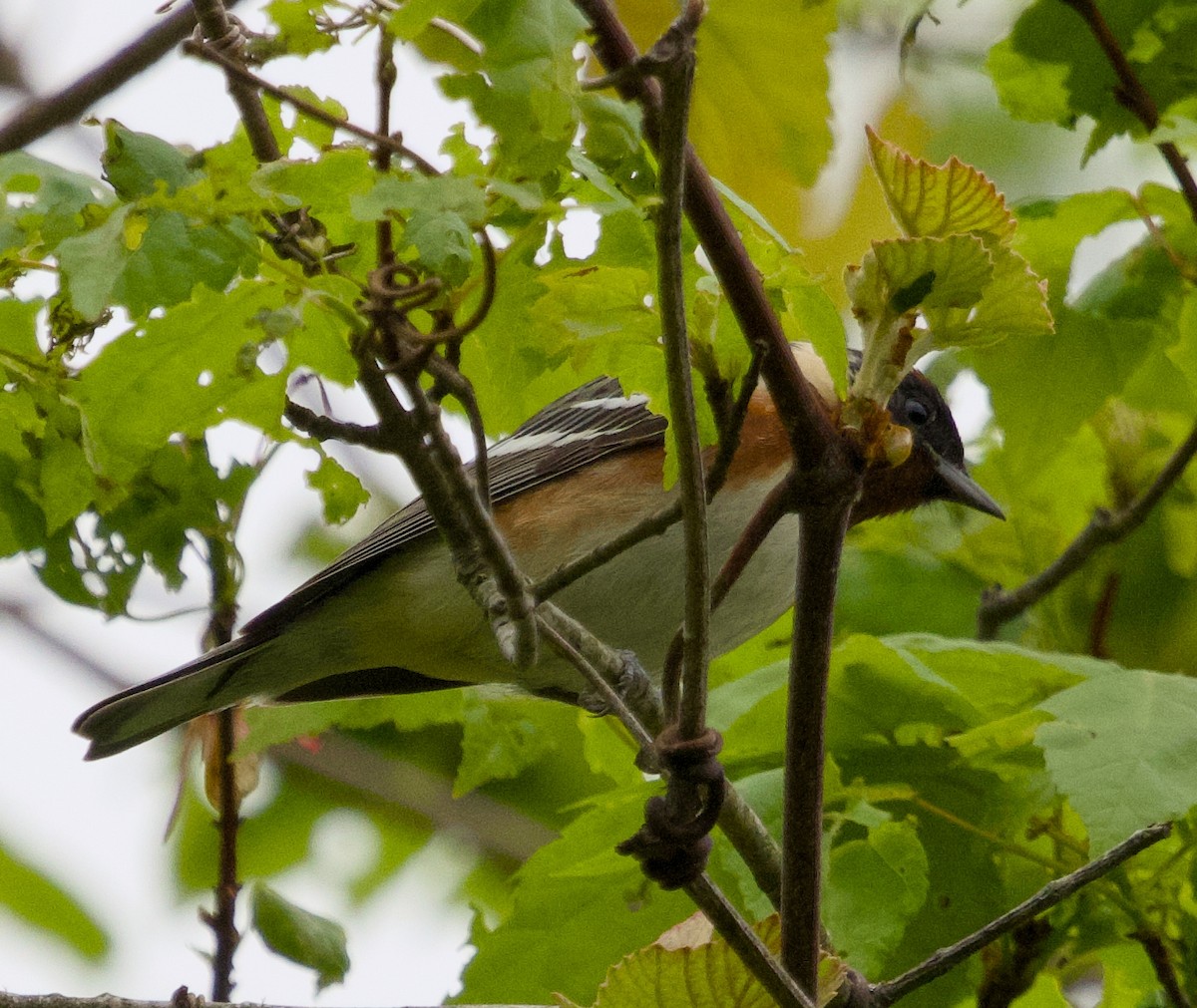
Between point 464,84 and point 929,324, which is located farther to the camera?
point 929,324

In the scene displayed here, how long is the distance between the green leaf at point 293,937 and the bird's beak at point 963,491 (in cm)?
166

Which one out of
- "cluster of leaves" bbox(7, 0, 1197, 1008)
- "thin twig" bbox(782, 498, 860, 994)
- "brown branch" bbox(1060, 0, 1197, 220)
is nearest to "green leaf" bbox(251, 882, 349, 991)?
"cluster of leaves" bbox(7, 0, 1197, 1008)

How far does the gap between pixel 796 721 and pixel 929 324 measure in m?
0.44

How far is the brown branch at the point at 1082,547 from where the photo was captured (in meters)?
3.39

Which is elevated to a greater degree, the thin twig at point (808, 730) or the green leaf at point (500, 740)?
the green leaf at point (500, 740)

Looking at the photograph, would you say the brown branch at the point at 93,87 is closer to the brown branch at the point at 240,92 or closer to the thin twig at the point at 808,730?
the brown branch at the point at 240,92

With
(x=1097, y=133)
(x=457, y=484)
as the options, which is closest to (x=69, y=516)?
(x=457, y=484)

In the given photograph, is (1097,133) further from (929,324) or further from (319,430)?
(319,430)

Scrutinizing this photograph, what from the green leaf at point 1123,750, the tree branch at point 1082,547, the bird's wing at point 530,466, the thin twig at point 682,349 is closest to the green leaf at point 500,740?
the bird's wing at point 530,466

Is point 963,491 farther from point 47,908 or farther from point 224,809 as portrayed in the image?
point 47,908

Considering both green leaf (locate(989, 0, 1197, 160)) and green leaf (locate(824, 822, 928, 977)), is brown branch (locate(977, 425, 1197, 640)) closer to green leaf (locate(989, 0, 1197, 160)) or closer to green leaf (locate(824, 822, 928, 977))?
green leaf (locate(989, 0, 1197, 160))

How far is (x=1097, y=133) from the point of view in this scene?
309cm

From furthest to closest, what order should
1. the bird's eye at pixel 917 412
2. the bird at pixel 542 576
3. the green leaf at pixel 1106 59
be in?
the bird's eye at pixel 917 412, the bird at pixel 542 576, the green leaf at pixel 1106 59

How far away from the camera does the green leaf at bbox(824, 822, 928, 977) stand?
2154 mm
